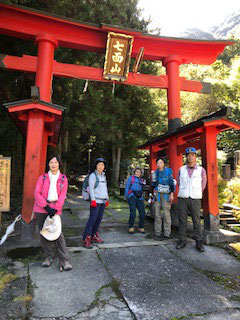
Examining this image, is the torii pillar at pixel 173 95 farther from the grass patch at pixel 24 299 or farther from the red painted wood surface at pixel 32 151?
the grass patch at pixel 24 299

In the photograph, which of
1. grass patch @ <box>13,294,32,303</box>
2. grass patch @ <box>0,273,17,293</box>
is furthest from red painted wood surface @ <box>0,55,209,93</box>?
grass patch @ <box>13,294,32,303</box>

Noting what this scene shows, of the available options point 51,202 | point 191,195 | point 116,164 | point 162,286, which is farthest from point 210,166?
point 116,164

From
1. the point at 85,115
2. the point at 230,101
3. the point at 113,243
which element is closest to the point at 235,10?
the point at 230,101

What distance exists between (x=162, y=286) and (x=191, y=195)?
183 cm

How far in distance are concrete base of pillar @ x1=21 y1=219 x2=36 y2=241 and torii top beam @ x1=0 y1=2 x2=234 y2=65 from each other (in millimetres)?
4557

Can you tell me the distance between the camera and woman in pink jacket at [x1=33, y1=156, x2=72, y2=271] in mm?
3227

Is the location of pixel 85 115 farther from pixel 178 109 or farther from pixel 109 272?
pixel 109 272

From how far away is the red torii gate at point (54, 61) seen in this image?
178 inches

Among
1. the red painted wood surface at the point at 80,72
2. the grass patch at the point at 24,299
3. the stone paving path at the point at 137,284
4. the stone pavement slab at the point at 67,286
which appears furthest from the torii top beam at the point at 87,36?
the grass patch at the point at 24,299

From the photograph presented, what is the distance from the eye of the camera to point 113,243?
4371mm

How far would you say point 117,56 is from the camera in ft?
20.2

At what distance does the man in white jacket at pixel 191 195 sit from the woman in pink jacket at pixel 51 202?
2109 millimetres

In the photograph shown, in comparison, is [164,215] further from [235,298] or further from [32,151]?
[32,151]

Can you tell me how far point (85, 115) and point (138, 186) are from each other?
6915mm
